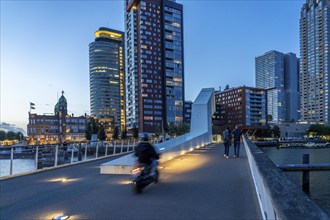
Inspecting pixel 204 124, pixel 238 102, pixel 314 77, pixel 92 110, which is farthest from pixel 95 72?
pixel 204 124

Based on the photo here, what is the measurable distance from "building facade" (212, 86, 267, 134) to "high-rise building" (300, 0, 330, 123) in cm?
5611

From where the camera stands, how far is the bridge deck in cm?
507

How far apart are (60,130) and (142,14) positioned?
69.0 metres

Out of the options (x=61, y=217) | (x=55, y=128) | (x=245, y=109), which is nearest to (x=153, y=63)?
(x=245, y=109)

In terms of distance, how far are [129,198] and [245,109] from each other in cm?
13606

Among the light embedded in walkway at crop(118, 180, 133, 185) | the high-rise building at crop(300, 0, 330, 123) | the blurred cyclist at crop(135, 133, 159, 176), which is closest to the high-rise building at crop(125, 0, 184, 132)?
the high-rise building at crop(300, 0, 330, 123)

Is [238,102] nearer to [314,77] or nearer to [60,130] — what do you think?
[314,77]

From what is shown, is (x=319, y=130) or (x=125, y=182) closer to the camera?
(x=125, y=182)

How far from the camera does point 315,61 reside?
18662 cm

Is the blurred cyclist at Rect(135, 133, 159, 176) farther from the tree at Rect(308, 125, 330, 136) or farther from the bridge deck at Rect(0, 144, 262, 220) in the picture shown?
the tree at Rect(308, 125, 330, 136)

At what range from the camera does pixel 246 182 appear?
7.89m

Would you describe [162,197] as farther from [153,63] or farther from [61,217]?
[153,63]

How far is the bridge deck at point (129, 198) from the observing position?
5.07 m

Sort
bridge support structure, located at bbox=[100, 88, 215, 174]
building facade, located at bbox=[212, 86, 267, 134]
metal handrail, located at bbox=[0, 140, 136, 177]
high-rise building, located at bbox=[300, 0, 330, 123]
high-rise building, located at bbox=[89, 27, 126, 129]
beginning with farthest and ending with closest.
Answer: high-rise building, located at bbox=[89, 27, 126, 129], high-rise building, located at bbox=[300, 0, 330, 123], building facade, located at bbox=[212, 86, 267, 134], metal handrail, located at bbox=[0, 140, 136, 177], bridge support structure, located at bbox=[100, 88, 215, 174]
